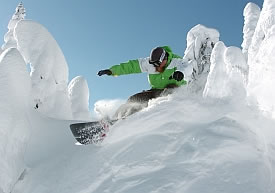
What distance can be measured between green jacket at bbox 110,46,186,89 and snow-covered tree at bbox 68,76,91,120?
13209mm

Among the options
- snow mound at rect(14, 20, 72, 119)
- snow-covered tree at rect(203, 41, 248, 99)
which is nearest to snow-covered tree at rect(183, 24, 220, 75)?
snow-covered tree at rect(203, 41, 248, 99)

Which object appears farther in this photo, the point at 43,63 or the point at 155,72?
the point at 43,63

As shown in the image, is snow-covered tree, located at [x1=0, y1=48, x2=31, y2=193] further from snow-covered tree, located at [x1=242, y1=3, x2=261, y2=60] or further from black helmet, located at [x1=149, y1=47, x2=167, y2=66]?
snow-covered tree, located at [x1=242, y1=3, x2=261, y2=60]

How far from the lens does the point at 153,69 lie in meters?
8.48

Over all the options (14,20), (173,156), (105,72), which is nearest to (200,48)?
(14,20)

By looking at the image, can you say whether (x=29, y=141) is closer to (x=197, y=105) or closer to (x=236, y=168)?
(x=197, y=105)

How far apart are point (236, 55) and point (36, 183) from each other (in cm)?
736

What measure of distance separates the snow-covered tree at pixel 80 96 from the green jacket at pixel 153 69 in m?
13.2

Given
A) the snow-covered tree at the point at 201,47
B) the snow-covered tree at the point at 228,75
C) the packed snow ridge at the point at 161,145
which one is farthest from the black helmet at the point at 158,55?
the snow-covered tree at the point at 201,47

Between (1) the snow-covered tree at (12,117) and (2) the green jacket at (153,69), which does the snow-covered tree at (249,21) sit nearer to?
(2) the green jacket at (153,69)

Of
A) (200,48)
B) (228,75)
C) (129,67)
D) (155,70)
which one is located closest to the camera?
(155,70)

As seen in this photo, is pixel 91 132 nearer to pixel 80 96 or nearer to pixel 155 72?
pixel 155 72

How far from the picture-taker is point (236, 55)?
1048cm

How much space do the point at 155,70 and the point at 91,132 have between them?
278 cm
